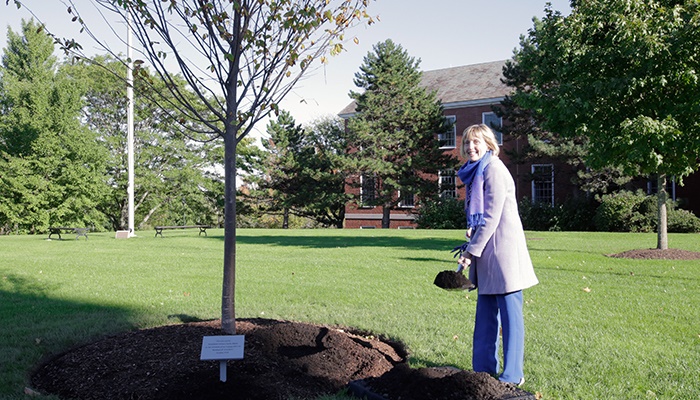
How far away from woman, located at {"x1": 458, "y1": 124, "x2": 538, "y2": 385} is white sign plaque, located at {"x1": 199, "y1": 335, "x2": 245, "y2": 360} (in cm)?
155

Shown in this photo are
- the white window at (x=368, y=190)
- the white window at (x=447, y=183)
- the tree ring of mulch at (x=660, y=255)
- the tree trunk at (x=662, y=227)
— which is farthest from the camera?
the white window at (x=368, y=190)

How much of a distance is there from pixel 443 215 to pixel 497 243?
88.1 ft

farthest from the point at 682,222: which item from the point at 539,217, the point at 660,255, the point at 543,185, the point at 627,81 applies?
the point at 627,81

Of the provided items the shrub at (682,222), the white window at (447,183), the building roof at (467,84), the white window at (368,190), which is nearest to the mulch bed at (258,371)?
the shrub at (682,222)

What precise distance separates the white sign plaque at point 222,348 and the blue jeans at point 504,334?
1.67m

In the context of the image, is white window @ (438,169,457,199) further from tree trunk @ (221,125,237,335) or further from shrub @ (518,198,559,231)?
tree trunk @ (221,125,237,335)

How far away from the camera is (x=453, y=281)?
3.81m

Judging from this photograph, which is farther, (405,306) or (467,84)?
(467,84)

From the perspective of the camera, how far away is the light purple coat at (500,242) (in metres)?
3.76

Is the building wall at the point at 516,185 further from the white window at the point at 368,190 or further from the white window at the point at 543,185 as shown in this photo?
the white window at the point at 368,190

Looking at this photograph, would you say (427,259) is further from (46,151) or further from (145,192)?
(145,192)

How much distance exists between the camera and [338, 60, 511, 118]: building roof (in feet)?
114

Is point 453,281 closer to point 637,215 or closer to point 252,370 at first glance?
point 252,370

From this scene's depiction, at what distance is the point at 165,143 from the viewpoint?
1507 inches
